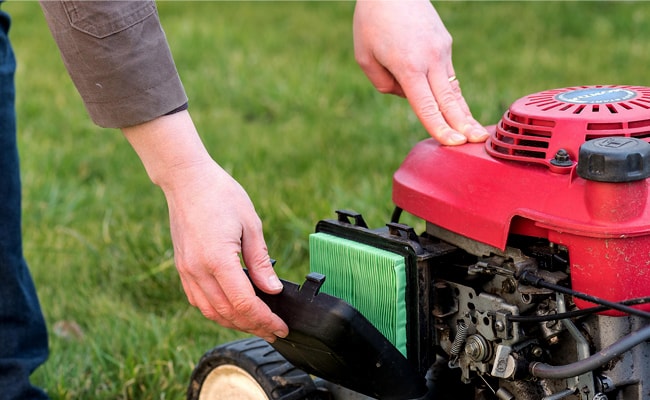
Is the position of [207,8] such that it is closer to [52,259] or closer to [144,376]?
[52,259]

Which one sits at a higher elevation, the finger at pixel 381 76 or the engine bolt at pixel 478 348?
the finger at pixel 381 76

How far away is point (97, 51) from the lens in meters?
1.62

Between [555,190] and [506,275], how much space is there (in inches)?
7.6

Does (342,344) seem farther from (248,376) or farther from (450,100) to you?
(450,100)

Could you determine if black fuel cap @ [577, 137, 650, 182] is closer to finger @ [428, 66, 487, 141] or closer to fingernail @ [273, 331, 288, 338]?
finger @ [428, 66, 487, 141]

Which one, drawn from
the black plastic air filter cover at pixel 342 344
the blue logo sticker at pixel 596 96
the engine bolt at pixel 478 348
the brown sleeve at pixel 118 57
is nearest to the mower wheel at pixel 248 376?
the black plastic air filter cover at pixel 342 344

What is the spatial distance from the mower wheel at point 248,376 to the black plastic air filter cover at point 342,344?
0.17 metres

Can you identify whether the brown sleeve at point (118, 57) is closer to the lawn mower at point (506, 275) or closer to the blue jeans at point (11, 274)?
the lawn mower at point (506, 275)

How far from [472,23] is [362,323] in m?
4.62

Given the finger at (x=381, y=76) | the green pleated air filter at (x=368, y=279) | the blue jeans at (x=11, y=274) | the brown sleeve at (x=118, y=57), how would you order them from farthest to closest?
the blue jeans at (x=11, y=274) < the finger at (x=381, y=76) < the green pleated air filter at (x=368, y=279) < the brown sleeve at (x=118, y=57)

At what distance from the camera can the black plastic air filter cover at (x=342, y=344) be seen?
173 centimetres

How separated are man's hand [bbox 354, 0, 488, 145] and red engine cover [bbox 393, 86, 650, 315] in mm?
73

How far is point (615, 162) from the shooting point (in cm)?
150

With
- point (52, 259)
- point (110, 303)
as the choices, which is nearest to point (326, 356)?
point (110, 303)
